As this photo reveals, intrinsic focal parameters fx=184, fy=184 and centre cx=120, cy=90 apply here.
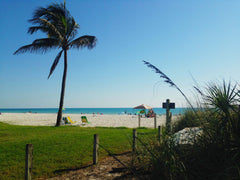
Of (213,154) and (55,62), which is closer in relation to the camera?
(213,154)

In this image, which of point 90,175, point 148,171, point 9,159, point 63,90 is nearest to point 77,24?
point 63,90

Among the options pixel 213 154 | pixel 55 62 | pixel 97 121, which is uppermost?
pixel 55 62

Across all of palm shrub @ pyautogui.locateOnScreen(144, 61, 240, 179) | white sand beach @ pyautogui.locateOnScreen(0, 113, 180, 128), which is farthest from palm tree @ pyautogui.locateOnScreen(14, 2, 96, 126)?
palm shrub @ pyautogui.locateOnScreen(144, 61, 240, 179)

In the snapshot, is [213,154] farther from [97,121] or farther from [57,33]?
[97,121]

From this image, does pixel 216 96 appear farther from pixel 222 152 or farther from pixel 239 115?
pixel 222 152

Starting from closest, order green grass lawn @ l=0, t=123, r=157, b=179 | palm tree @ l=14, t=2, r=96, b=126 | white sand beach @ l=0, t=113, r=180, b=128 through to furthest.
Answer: green grass lawn @ l=0, t=123, r=157, b=179 < palm tree @ l=14, t=2, r=96, b=126 < white sand beach @ l=0, t=113, r=180, b=128

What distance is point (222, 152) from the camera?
2.18 m

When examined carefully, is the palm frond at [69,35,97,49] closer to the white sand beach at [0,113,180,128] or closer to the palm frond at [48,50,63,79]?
the palm frond at [48,50,63,79]

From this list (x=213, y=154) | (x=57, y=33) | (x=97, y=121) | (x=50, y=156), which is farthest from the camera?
(x=97, y=121)

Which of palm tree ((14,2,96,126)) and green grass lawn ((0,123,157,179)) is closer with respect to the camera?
green grass lawn ((0,123,157,179))

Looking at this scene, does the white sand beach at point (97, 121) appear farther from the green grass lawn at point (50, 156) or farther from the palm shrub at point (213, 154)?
the palm shrub at point (213, 154)

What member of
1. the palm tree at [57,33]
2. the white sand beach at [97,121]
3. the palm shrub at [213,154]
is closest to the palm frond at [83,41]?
the palm tree at [57,33]

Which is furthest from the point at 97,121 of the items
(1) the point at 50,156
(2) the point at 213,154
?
(2) the point at 213,154

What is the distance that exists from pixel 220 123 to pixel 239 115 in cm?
26
